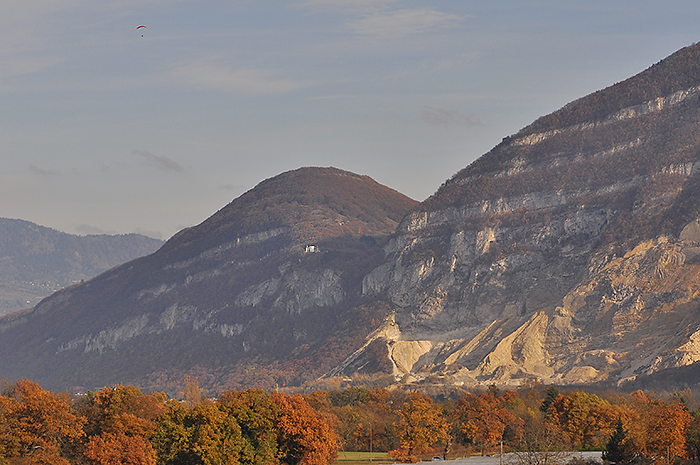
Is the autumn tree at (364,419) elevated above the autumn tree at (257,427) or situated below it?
below

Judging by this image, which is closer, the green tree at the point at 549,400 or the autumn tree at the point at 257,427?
the autumn tree at the point at 257,427

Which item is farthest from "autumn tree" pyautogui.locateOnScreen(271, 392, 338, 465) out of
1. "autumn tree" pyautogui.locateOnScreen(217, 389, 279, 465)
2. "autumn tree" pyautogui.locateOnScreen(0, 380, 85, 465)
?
"autumn tree" pyautogui.locateOnScreen(0, 380, 85, 465)

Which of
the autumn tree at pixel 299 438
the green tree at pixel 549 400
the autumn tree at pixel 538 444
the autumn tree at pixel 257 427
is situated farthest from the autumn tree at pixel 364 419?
the autumn tree at pixel 257 427

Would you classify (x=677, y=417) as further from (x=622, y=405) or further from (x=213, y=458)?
(x=213, y=458)

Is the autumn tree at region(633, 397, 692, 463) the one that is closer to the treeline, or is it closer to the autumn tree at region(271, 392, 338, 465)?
the treeline

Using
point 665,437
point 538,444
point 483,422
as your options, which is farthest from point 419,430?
point 665,437

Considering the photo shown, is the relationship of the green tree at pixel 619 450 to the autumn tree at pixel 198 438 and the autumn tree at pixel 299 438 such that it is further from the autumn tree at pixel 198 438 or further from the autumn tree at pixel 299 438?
the autumn tree at pixel 198 438

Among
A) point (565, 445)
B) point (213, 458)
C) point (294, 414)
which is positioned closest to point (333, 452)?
point (294, 414)
